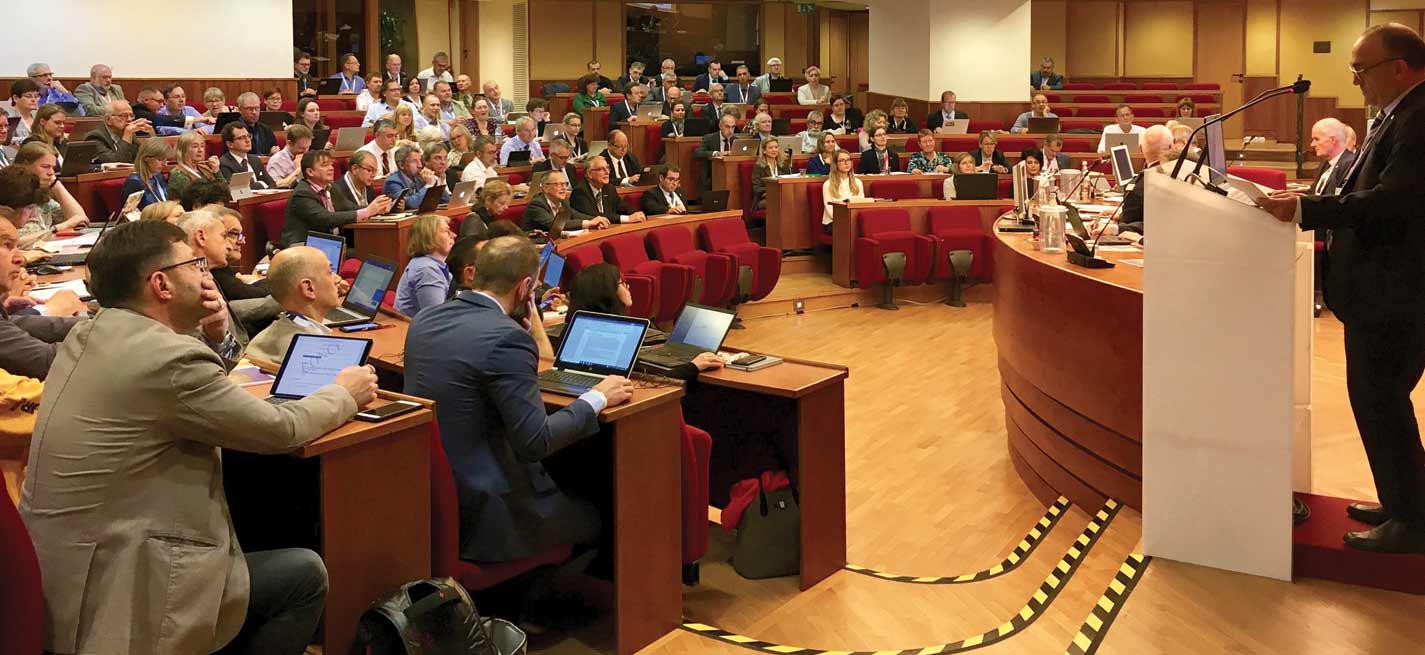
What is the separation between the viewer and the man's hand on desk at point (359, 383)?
275cm

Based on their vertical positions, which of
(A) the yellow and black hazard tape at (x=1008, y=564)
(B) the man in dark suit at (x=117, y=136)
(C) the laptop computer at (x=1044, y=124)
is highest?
(C) the laptop computer at (x=1044, y=124)

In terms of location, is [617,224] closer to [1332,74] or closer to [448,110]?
[448,110]

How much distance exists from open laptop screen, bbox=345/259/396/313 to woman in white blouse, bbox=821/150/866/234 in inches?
232

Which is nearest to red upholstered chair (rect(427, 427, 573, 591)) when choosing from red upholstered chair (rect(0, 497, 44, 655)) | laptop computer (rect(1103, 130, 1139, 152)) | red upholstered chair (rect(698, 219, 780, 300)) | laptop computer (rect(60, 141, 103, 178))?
red upholstered chair (rect(0, 497, 44, 655))

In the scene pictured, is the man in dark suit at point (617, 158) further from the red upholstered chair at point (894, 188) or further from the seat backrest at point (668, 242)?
the red upholstered chair at point (894, 188)

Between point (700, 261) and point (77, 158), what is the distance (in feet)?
12.1

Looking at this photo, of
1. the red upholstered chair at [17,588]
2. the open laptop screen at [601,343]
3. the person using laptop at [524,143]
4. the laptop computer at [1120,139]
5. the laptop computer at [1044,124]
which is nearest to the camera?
the red upholstered chair at [17,588]

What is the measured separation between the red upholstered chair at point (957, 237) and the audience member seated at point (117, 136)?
568 cm

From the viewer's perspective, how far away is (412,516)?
2828 millimetres

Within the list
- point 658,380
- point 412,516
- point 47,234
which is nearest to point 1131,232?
point 658,380

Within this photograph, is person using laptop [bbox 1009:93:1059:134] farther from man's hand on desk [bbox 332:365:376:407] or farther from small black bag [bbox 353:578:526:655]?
small black bag [bbox 353:578:526:655]

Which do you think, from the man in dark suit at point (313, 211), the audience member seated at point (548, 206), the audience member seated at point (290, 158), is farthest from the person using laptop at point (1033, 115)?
the man in dark suit at point (313, 211)

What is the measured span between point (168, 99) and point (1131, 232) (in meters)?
8.08

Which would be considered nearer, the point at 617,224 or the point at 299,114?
the point at 617,224
